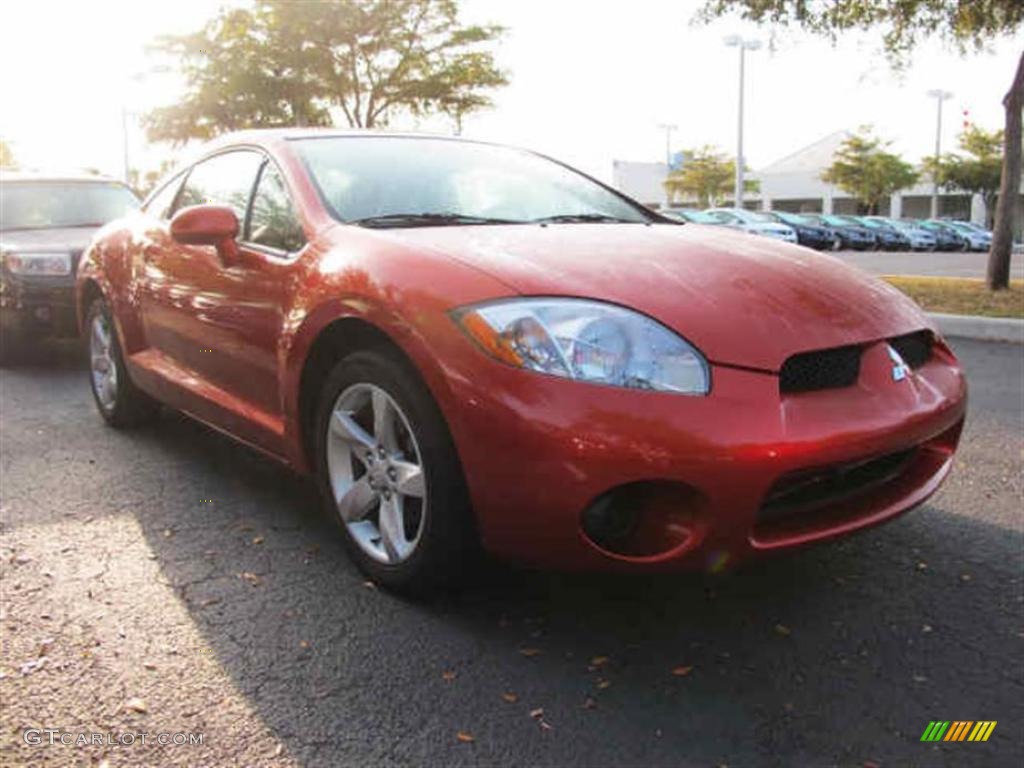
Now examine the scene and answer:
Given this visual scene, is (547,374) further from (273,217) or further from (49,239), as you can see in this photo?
(49,239)

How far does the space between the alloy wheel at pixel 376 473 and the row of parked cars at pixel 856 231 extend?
85.8ft

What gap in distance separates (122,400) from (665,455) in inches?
136

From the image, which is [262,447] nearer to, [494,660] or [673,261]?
[494,660]

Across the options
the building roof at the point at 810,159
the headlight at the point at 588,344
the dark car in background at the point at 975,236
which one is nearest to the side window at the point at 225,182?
the headlight at the point at 588,344

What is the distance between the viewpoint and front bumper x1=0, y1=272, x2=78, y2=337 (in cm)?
675

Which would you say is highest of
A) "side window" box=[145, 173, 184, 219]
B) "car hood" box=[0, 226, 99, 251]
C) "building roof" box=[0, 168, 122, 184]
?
"building roof" box=[0, 168, 122, 184]

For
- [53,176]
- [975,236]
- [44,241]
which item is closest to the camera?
[44,241]

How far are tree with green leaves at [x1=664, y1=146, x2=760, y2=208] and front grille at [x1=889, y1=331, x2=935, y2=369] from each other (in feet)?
191

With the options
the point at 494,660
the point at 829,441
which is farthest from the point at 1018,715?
the point at 494,660

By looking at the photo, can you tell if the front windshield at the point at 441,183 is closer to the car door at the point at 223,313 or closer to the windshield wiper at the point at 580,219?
the windshield wiper at the point at 580,219

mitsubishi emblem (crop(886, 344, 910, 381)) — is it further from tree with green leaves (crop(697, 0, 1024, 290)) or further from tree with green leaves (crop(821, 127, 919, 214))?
tree with green leaves (crop(821, 127, 919, 214))

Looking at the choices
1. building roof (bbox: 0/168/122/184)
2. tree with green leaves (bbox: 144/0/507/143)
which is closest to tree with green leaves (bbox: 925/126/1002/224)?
tree with green leaves (bbox: 144/0/507/143)

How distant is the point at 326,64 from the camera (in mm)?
23312

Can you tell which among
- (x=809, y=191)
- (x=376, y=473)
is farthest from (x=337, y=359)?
(x=809, y=191)
